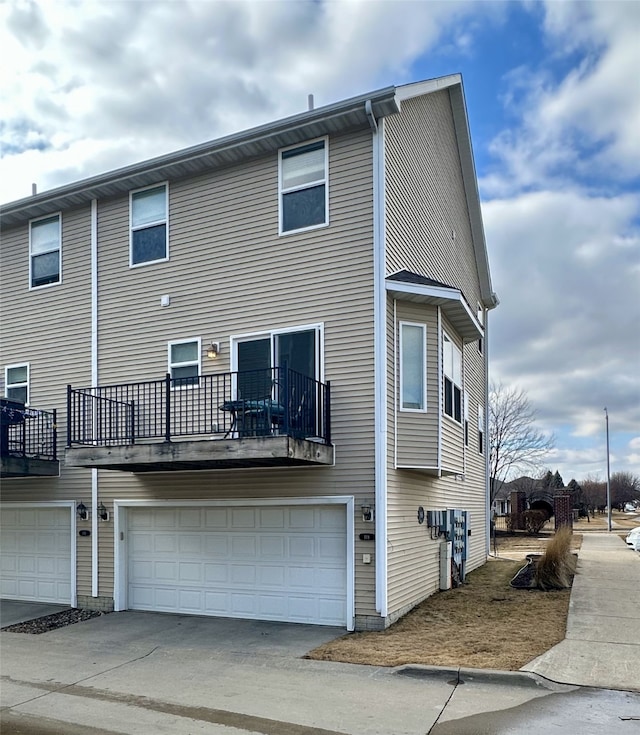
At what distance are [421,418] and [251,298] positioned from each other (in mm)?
3494

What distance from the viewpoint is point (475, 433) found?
58.4ft

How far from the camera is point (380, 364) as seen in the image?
10.2m

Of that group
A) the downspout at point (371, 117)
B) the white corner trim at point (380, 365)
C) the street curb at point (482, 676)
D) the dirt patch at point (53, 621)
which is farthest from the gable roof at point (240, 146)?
the dirt patch at point (53, 621)

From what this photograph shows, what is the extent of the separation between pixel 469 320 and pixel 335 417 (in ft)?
11.6

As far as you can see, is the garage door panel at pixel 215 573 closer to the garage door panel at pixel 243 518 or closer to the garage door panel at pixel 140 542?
the garage door panel at pixel 243 518

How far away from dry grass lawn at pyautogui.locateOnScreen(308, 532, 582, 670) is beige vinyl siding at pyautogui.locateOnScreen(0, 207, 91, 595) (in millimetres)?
6069

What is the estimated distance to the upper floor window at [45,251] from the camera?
13.8 m

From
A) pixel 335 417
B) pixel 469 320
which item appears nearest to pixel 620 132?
pixel 469 320

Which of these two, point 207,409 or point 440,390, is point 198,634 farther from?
point 440,390

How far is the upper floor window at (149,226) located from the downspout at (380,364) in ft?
13.9

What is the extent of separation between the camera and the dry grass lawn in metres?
8.05

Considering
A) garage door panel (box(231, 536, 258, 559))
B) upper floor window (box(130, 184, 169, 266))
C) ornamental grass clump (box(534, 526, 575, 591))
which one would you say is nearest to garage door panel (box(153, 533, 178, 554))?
garage door panel (box(231, 536, 258, 559))

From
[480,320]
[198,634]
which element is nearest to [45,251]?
[198,634]

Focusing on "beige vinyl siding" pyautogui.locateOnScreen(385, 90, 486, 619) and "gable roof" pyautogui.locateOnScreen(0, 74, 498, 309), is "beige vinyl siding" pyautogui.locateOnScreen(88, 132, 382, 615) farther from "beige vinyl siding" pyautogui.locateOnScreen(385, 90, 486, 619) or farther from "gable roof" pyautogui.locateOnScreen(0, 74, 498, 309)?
"beige vinyl siding" pyautogui.locateOnScreen(385, 90, 486, 619)
